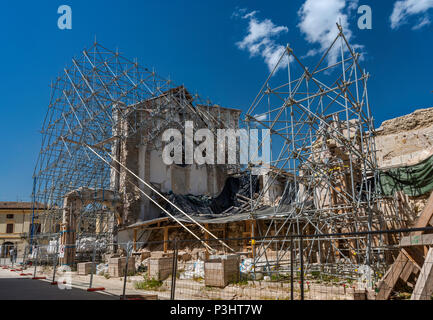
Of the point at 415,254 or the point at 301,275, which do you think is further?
the point at 415,254

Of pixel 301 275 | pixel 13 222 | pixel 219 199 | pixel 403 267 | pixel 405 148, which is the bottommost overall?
pixel 403 267

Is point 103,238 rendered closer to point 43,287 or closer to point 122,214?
point 122,214

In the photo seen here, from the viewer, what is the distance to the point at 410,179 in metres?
12.2

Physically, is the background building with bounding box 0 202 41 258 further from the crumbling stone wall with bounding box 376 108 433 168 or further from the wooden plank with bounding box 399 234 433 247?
the wooden plank with bounding box 399 234 433 247

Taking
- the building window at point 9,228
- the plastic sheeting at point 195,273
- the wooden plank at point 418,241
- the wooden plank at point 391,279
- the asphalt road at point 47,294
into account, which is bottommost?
the asphalt road at point 47,294

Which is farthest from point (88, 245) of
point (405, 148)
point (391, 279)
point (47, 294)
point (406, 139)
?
point (391, 279)

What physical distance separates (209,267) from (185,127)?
15587 millimetres

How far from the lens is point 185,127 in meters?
24.8

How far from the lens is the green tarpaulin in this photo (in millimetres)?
11695

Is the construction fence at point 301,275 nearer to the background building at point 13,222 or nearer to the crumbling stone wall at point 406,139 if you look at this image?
the crumbling stone wall at point 406,139

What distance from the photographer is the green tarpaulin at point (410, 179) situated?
1170 cm

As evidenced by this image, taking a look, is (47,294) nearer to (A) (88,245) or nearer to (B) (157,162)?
(A) (88,245)

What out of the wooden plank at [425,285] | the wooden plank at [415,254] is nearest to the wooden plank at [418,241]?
the wooden plank at [415,254]
